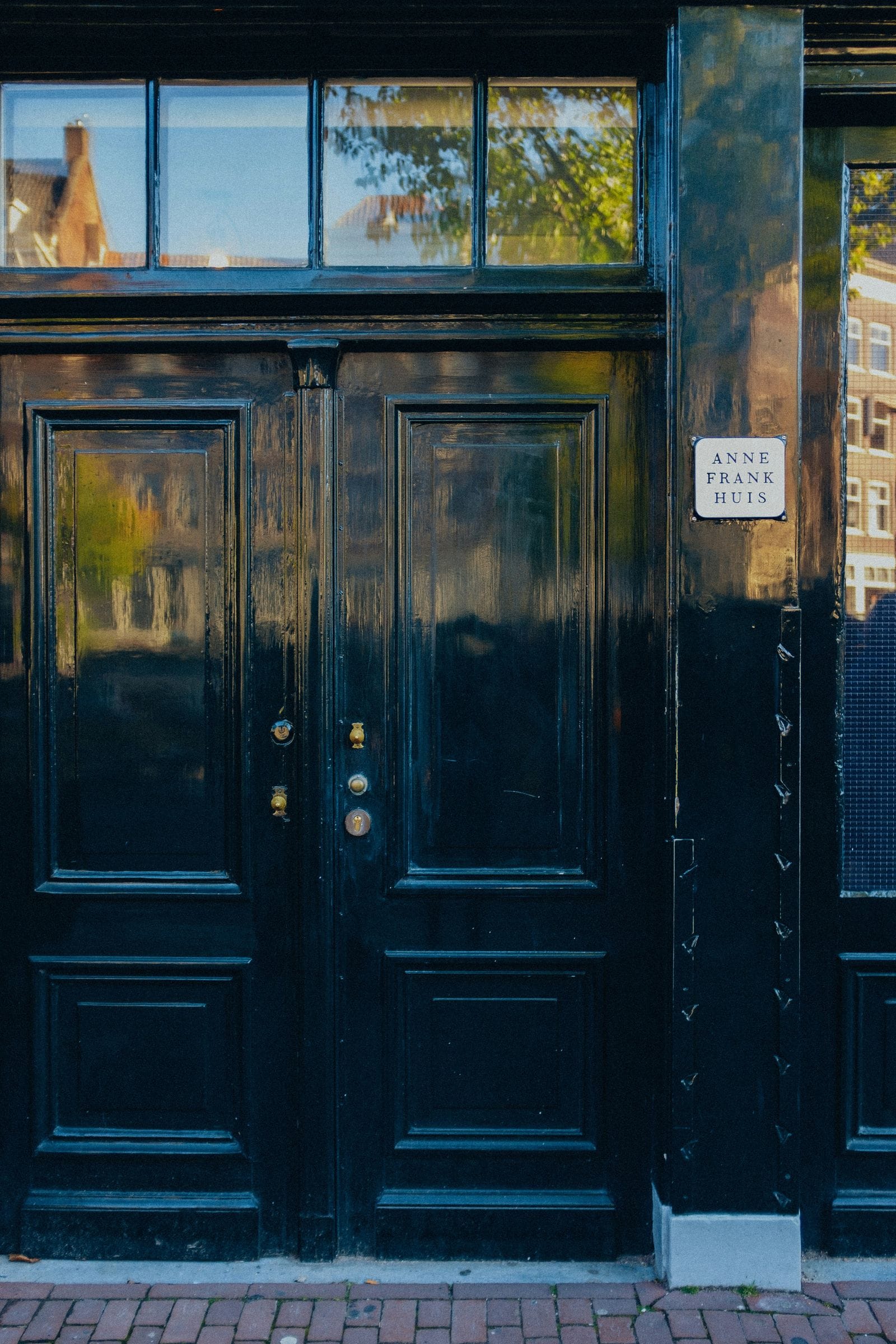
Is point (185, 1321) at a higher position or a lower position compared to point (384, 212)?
lower

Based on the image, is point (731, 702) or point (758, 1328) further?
point (731, 702)

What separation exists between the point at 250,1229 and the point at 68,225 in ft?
10.2

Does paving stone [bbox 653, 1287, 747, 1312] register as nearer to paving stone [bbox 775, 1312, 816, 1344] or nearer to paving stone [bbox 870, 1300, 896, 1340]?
paving stone [bbox 775, 1312, 816, 1344]

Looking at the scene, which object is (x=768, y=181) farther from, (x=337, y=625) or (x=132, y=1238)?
(x=132, y=1238)

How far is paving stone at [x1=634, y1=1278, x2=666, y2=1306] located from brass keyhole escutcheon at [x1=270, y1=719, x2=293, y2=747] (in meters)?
1.88

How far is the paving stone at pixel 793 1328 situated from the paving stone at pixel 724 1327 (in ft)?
0.34

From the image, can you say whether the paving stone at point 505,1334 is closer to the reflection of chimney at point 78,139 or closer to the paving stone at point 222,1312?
the paving stone at point 222,1312

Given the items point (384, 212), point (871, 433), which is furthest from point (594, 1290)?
point (384, 212)

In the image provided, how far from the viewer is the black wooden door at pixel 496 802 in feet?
9.66

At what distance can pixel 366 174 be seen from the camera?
296 cm

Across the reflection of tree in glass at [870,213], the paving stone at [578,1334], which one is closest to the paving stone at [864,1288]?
the paving stone at [578,1334]

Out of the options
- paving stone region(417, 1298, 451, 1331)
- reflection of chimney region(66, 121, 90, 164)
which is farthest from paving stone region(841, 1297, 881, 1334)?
reflection of chimney region(66, 121, 90, 164)

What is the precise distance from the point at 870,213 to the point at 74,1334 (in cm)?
393

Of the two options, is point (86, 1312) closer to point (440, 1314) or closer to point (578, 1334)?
point (440, 1314)
